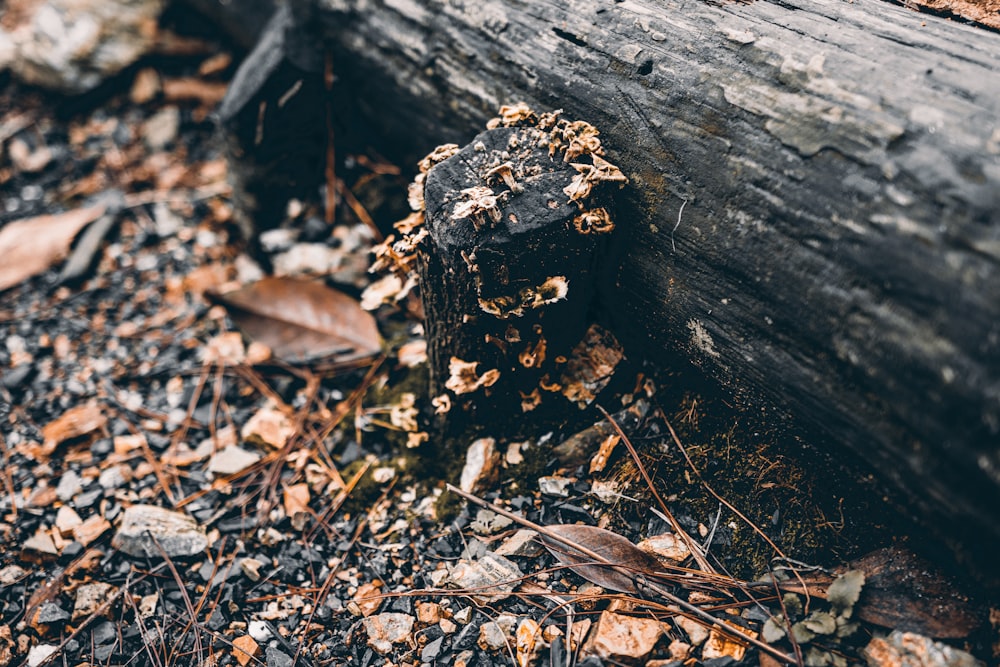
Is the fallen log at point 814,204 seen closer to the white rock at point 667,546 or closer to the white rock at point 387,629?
the white rock at point 667,546

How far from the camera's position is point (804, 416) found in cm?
174

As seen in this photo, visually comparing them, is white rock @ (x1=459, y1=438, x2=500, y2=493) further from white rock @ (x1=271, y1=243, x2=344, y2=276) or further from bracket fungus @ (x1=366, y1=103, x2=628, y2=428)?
white rock @ (x1=271, y1=243, x2=344, y2=276)

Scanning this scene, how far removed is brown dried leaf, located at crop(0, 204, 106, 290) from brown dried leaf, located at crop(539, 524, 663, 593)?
2813mm

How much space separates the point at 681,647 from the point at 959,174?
1.31 meters

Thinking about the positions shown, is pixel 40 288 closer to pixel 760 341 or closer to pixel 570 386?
pixel 570 386

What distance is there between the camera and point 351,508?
2.31m

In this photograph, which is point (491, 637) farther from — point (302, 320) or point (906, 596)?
point (302, 320)

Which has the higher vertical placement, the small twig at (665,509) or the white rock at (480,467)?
the small twig at (665,509)

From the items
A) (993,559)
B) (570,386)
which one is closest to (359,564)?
(570,386)

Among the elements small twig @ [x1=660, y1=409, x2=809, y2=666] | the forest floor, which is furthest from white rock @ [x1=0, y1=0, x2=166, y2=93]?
small twig @ [x1=660, y1=409, x2=809, y2=666]

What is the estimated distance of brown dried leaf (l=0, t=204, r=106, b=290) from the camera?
3254 millimetres

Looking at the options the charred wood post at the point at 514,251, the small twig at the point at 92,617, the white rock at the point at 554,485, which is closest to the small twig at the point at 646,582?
the white rock at the point at 554,485

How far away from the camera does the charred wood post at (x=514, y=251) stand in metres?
1.83

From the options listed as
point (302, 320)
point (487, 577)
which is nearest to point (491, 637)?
point (487, 577)
